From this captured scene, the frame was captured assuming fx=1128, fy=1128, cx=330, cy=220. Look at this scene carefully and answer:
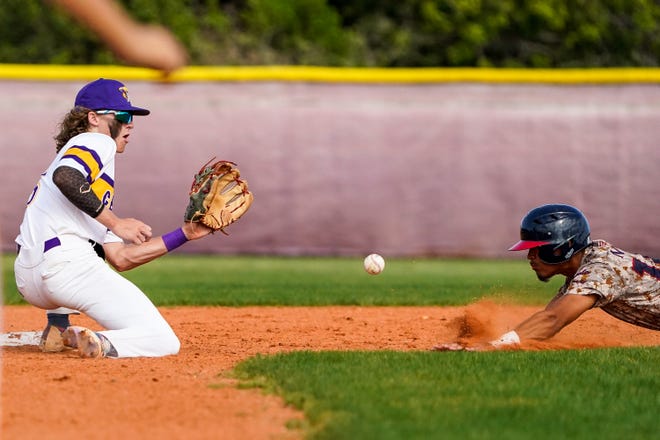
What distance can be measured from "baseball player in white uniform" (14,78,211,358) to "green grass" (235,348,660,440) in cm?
69

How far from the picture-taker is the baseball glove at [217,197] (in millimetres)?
6035

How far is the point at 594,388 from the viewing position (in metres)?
4.80

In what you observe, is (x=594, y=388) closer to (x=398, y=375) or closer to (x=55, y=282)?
(x=398, y=375)

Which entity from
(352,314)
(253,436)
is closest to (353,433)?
(253,436)

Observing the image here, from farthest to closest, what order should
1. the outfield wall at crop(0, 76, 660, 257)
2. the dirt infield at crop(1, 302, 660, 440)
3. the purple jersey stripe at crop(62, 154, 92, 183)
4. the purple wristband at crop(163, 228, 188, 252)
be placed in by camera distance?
the outfield wall at crop(0, 76, 660, 257) → the purple wristband at crop(163, 228, 188, 252) → the purple jersey stripe at crop(62, 154, 92, 183) → the dirt infield at crop(1, 302, 660, 440)

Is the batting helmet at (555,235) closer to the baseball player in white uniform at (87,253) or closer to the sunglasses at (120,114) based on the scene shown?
the baseball player in white uniform at (87,253)

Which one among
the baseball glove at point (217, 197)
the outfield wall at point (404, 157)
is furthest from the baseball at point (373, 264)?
the outfield wall at point (404, 157)

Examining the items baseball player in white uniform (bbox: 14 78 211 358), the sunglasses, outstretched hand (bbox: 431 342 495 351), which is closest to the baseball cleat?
baseball player in white uniform (bbox: 14 78 211 358)

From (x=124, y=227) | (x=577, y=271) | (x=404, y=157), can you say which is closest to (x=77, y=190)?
(x=124, y=227)

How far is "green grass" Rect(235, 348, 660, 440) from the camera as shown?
3.95 metres

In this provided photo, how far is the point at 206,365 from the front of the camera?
5.50m

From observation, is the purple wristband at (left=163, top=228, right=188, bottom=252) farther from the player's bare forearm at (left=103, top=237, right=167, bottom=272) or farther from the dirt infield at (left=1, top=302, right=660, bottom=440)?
the dirt infield at (left=1, top=302, right=660, bottom=440)

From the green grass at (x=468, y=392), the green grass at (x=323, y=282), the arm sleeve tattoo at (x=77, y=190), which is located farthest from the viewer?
the green grass at (x=323, y=282)

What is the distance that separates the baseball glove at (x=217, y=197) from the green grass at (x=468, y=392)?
86 cm
